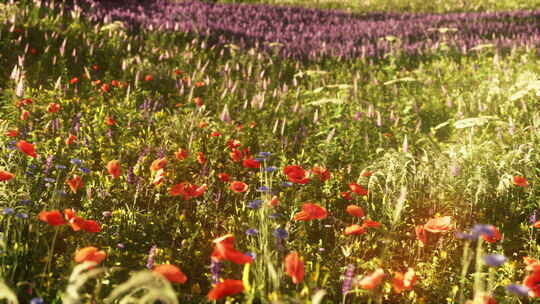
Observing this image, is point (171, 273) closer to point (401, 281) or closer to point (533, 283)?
point (401, 281)

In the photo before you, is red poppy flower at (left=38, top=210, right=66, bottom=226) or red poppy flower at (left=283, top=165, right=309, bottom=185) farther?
red poppy flower at (left=283, top=165, right=309, bottom=185)

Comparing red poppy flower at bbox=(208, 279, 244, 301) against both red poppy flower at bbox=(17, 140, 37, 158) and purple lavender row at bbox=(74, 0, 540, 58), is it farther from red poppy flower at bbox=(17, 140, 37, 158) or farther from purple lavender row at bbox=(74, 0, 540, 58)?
purple lavender row at bbox=(74, 0, 540, 58)

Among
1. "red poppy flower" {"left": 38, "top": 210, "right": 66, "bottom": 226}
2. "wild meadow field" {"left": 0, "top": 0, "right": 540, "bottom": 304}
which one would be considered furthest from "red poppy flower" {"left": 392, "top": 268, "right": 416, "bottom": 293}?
"red poppy flower" {"left": 38, "top": 210, "right": 66, "bottom": 226}

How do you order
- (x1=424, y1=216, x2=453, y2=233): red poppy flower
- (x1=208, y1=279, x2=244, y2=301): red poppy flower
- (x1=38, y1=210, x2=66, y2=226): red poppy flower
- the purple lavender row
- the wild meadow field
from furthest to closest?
the purple lavender row < (x1=424, y1=216, x2=453, y2=233): red poppy flower < the wild meadow field < (x1=38, y1=210, x2=66, y2=226): red poppy flower < (x1=208, y1=279, x2=244, y2=301): red poppy flower

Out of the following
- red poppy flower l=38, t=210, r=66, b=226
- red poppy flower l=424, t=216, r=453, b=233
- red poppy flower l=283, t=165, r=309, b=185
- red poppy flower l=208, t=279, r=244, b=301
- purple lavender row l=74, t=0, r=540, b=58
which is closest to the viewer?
red poppy flower l=208, t=279, r=244, b=301

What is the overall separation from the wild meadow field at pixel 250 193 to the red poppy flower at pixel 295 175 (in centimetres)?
1

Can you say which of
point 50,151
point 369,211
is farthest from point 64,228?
point 369,211

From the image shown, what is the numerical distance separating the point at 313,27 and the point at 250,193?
315 inches

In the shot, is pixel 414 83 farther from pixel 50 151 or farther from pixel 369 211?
pixel 50 151

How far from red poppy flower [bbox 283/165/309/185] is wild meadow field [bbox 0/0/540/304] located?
0.5 inches

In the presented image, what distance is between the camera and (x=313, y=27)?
9.99 m

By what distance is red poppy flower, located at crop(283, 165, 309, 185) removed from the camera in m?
1.91

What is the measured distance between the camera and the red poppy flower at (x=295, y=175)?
1911mm

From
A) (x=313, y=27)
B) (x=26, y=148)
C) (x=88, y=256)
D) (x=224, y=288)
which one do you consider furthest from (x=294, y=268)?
(x=313, y=27)
